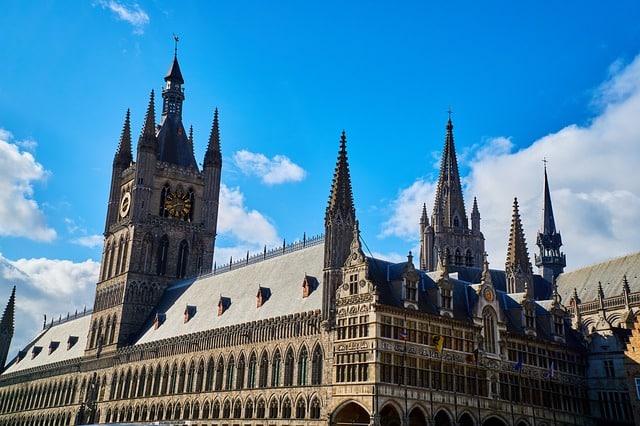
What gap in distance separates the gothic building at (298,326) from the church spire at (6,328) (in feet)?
56.6

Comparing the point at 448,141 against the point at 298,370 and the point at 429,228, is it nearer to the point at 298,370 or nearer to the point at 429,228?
the point at 429,228

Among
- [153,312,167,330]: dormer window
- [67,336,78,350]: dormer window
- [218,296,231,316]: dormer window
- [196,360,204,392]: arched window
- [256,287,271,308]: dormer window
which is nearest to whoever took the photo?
[256,287,271,308]: dormer window

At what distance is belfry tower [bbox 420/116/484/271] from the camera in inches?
3679

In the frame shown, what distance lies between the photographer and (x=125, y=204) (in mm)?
90562

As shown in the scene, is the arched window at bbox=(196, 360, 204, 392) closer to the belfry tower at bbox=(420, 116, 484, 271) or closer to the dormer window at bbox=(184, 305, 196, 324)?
the dormer window at bbox=(184, 305, 196, 324)

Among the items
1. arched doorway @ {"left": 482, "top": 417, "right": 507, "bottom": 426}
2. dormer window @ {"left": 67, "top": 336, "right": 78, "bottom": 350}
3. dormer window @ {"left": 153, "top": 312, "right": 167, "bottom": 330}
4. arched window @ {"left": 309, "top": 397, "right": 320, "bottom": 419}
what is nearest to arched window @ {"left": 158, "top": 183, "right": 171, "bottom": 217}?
dormer window @ {"left": 153, "top": 312, "right": 167, "bottom": 330}

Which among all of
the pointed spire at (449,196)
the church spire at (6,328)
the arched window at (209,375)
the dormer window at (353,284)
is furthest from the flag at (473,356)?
the church spire at (6,328)

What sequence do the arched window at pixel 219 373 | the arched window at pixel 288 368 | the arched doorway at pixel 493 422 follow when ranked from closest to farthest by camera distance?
the arched doorway at pixel 493 422 < the arched window at pixel 288 368 < the arched window at pixel 219 373

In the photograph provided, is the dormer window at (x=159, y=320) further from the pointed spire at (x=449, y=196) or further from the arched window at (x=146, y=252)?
the pointed spire at (x=449, y=196)

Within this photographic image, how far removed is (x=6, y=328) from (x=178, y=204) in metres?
50.6

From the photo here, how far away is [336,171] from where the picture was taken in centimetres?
5812

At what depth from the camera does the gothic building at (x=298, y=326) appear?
50.2m

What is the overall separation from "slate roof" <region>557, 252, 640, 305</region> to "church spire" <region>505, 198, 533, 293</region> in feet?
20.8

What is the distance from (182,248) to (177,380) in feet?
76.4
